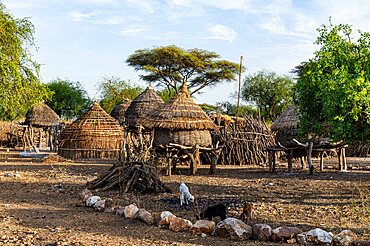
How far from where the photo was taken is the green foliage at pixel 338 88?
21.3ft

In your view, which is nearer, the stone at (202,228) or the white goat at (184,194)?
the stone at (202,228)

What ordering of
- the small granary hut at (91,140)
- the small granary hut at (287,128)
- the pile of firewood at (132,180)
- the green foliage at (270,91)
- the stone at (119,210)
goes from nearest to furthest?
the stone at (119,210), the pile of firewood at (132,180), the small granary hut at (287,128), the small granary hut at (91,140), the green foliage at (270,91)

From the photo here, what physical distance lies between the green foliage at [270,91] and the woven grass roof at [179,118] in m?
27.0

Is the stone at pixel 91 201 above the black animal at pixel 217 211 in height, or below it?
below

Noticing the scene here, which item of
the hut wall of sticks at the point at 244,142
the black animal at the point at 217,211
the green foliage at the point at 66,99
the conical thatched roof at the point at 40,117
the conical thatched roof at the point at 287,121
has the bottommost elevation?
the black animal at the point at 217,211

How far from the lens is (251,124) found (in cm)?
1644

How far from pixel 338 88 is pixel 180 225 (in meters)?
3.80

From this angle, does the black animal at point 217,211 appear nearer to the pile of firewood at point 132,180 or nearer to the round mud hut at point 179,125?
the pile of firewood at point 132,180

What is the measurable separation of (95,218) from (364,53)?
6.16 meters

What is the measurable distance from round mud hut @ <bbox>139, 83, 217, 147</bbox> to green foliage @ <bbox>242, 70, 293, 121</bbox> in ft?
89.1

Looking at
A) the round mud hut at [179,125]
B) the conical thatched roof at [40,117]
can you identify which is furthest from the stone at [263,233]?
the conical thatched roof at [40,117]

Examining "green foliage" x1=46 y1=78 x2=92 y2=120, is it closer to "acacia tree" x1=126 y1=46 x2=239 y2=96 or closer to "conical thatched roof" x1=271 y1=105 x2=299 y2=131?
"acacia tree" x1=126 y1=46 x2=239 y2=96

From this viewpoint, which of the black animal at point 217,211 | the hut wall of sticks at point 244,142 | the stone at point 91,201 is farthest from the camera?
the hut wall of sticks at point 244,142

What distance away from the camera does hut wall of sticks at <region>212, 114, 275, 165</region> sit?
16234 millimetres
